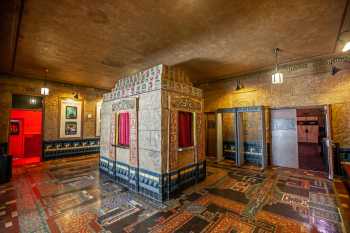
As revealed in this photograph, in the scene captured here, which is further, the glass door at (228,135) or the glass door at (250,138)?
the glass door at (228,135)

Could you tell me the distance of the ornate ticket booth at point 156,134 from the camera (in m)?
3.57

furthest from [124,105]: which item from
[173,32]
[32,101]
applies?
[32,101]

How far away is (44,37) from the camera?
Result: 12.2ft

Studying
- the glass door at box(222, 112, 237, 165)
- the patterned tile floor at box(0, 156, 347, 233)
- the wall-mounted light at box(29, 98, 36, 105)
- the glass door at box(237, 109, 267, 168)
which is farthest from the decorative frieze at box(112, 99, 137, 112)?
the wall-mounted light at box(29, 98, 36, 105)

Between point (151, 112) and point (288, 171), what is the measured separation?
4.94 m

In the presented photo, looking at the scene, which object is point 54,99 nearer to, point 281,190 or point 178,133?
point 178,133

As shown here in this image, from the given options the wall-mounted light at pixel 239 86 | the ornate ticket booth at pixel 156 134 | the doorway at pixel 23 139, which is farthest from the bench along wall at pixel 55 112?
the wall-mounted light at pixel 239 86

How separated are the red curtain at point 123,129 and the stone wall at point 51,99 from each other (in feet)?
15.7

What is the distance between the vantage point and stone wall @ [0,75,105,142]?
625 cm

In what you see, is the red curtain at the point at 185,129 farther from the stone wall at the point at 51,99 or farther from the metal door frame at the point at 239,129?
the stone wall at the point at 51,99

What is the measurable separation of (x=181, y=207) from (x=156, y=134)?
1.54 metres

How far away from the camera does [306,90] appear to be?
17.7 ft

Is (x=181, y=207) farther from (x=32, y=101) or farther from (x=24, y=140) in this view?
(x=24, y=140)

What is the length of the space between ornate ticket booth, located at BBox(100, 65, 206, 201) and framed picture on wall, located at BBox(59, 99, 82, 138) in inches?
164
